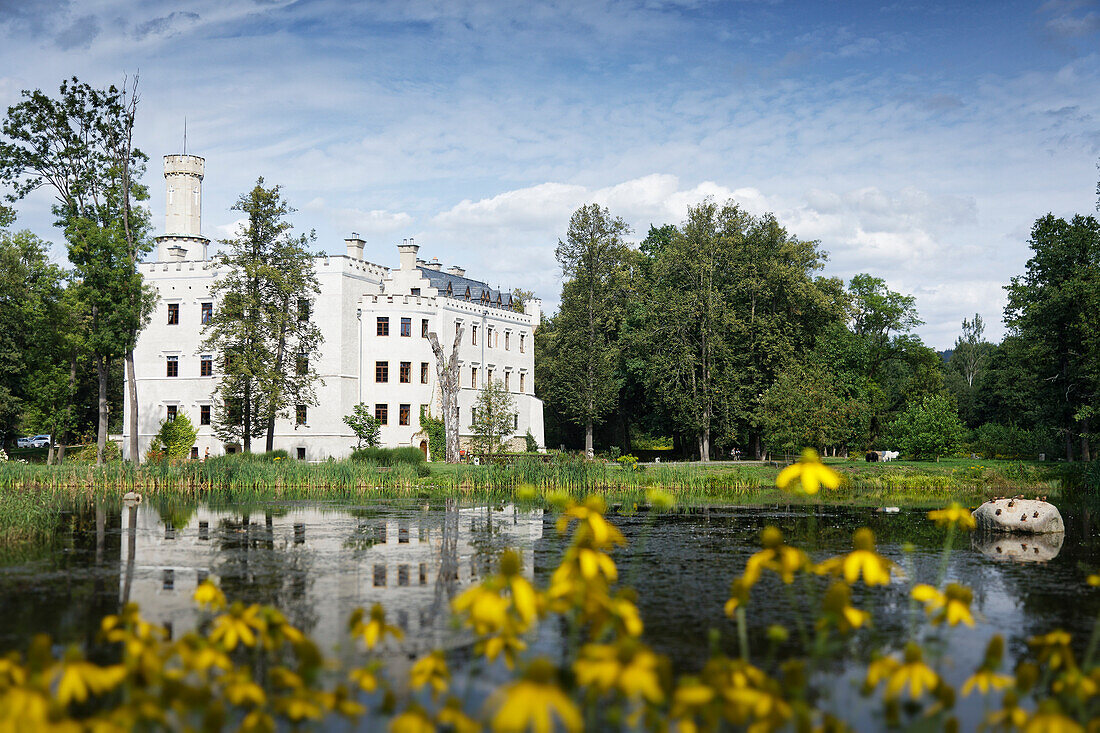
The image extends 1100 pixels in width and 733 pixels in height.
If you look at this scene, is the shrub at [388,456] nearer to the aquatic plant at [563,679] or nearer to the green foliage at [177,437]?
the green foliage at [177,437]

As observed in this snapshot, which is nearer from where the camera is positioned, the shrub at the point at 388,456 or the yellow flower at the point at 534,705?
the yellow flower at the point at 534,705

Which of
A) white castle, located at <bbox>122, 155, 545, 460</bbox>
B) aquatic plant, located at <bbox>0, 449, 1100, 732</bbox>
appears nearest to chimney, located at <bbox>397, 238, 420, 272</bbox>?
white castle, located at <bbox>122, 155, 545, 460</bbox>

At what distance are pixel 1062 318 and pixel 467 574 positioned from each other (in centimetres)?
3838

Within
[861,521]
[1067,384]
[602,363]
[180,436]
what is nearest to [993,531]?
[861,521]

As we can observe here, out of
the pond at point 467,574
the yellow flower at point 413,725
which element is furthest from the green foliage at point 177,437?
the yellow flower at point 413,725

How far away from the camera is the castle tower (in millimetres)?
60062

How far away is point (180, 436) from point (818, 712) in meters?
52.6

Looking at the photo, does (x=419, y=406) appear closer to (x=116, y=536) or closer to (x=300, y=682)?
(x=116, y=536)

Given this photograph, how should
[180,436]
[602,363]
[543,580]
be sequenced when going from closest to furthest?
[543,580]
[180,436]
[602,363]

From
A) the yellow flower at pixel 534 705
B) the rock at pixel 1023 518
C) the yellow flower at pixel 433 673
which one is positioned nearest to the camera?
the yellow flower at pixel 534 705

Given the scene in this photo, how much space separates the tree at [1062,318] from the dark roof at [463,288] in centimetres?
3276

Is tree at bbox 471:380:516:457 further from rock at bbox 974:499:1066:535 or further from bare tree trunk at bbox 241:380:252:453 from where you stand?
rock at bbox 974:499:1066:535

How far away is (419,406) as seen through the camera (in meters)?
56.6

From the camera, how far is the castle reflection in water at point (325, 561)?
10195 millimetres
